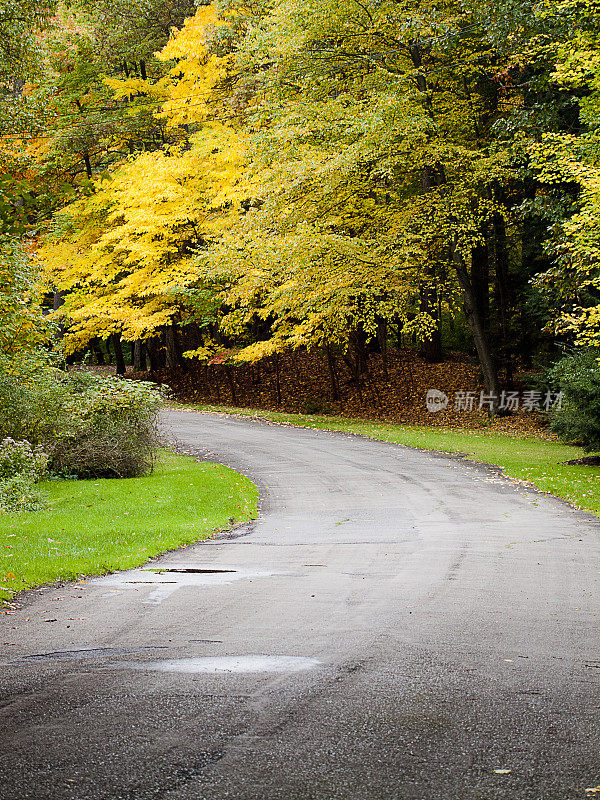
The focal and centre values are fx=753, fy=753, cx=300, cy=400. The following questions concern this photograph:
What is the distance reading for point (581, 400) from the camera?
19062 mm

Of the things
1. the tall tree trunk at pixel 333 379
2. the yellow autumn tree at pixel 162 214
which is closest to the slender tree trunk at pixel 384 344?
the tall tree trunk at pixel 333 379

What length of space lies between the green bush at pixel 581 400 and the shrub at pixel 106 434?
34.0 ft

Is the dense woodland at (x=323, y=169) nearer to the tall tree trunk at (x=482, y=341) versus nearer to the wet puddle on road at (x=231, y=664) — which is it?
the tall tree trunk at (x=482, y=341)

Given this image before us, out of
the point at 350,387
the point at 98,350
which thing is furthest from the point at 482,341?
the point at 98,350

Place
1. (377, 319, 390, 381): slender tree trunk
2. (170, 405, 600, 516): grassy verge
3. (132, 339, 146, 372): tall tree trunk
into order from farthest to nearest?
(132, 339, 146, 372): tall tree trunk → (377, 319, 390, 381): slender tree trunk → (170, 405, 600, 516): grassy verge

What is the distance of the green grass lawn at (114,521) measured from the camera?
8859mm

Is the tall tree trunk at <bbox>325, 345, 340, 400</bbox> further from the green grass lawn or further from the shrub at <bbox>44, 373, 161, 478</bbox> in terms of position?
the shrub at <bbox>44, 373, 161, 478</bbox>

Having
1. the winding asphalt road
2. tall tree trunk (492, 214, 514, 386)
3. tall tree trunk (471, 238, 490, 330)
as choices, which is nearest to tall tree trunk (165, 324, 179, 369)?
tall tree trunk (471, 238, 490, 330)

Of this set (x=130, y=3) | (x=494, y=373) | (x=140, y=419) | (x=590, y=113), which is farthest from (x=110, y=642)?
(x=130, y=3)

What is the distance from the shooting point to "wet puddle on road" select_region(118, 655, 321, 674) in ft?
16.6

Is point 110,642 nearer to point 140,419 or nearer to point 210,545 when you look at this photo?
point 210,545

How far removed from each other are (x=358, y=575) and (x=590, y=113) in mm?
14589

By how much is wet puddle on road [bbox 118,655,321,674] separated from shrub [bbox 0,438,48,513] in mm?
7945

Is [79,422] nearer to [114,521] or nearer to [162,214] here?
[114,521]
